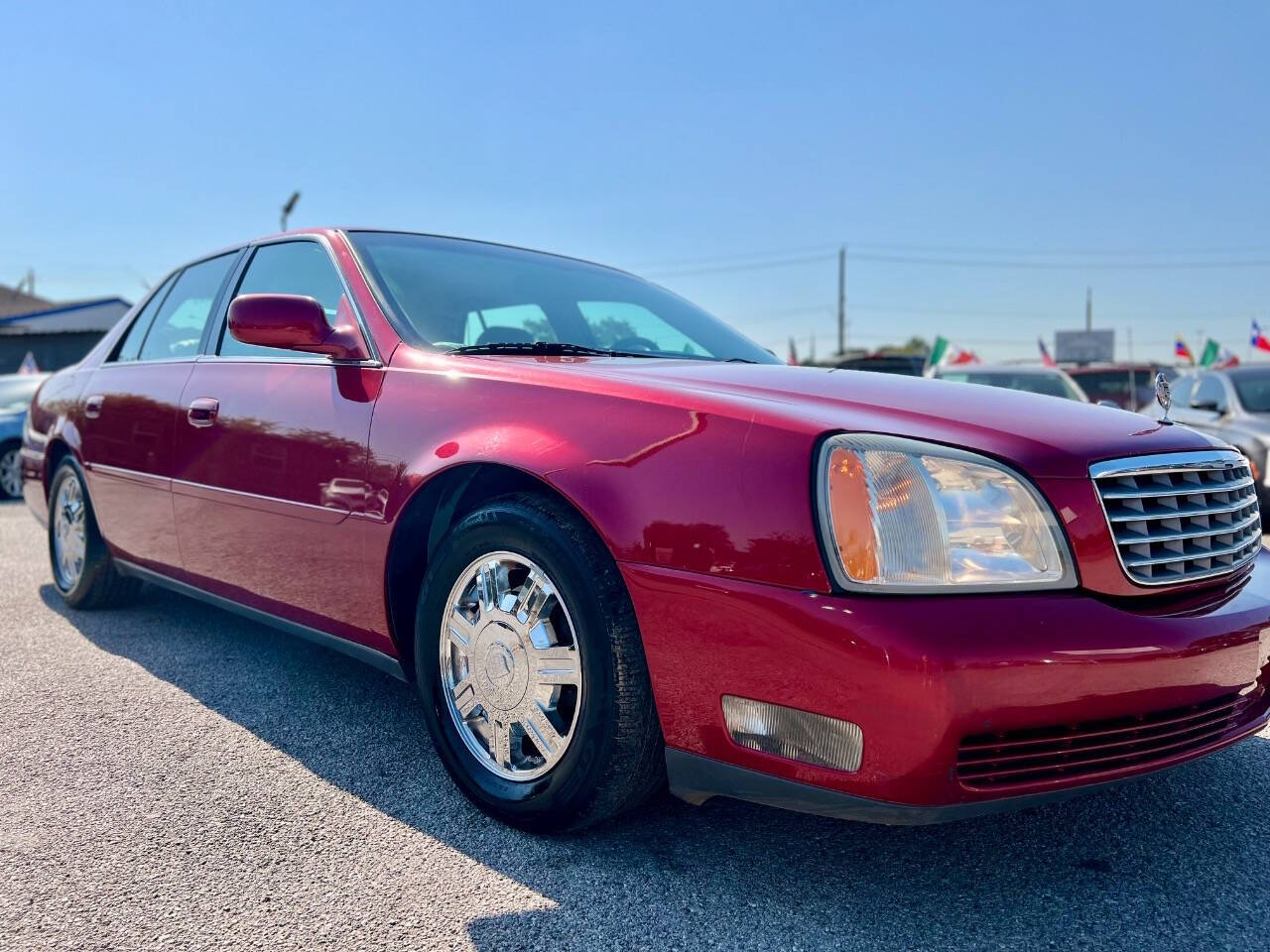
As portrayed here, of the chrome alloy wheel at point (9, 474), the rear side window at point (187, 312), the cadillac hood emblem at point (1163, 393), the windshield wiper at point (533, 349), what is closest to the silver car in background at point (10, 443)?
the chrome alloy wheel at point (9, 474)

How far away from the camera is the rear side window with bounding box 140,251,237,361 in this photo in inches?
141

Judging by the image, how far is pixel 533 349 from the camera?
2.62m

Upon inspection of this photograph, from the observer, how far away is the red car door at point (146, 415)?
343 centimetres

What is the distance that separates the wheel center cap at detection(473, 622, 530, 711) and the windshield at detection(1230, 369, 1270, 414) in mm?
7749

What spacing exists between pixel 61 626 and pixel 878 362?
880cm

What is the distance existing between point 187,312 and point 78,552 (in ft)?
3.97

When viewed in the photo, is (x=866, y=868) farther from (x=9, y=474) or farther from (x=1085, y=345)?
(x=1085, y=345)

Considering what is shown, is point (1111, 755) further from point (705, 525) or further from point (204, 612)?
point (204, 612)

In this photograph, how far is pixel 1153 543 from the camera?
1844 millimetres

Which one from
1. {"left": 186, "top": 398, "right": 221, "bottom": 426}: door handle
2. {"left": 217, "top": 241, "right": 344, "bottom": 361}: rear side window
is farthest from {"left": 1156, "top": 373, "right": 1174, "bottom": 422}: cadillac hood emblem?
{"left": 186, "top": 398, "right": 221, "bottom": 426}: door handle

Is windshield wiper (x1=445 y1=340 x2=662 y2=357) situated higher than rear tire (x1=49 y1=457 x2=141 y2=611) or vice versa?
windshield wiper (x1=445 y1=340 x2=662 y2=357)

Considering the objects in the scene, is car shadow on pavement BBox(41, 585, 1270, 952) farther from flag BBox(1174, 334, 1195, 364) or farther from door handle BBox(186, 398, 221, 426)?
A: flag BBox(1174, 334, 1195, 364)

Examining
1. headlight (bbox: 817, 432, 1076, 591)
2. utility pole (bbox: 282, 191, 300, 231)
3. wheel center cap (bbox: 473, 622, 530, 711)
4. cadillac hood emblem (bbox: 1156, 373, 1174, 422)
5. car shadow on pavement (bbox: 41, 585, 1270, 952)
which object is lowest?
car shadow on pavement (bbox: 41, 585, 1270, 952)

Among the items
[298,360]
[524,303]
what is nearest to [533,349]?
[524,303]
